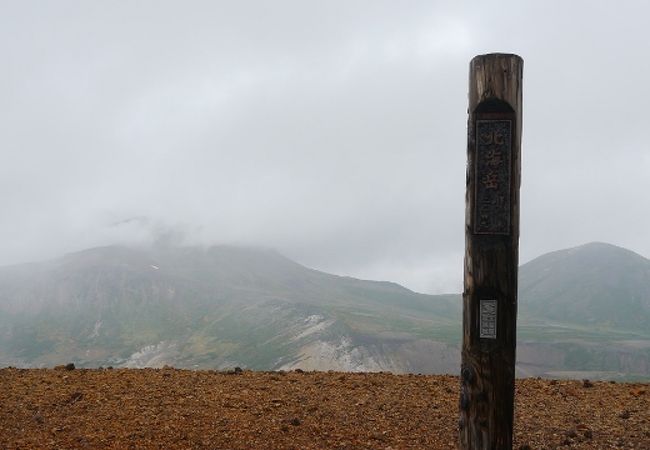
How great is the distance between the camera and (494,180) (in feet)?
31.6

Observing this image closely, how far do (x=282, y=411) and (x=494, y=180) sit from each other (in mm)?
8110

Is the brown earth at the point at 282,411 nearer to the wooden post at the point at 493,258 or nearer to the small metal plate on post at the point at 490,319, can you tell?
the wooden post at the point at 493,258

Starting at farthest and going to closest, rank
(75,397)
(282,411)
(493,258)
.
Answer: (75,397), (282,411), (493,258)

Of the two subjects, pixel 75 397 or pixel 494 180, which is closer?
pixel 494 180

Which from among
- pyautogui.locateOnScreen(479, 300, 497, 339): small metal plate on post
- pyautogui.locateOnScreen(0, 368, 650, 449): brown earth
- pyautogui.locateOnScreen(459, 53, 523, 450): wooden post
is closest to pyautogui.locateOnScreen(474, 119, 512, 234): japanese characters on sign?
pyautogui.locateOnScreen(459, 53, 523, 450): wooden post

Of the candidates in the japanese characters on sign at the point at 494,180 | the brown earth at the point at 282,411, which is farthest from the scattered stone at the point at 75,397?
the japanese characters on sign at the point at 494,180

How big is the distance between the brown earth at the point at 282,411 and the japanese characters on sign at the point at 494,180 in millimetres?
5733

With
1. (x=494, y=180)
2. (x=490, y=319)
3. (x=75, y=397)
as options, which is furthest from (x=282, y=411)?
(x=494, y=180)

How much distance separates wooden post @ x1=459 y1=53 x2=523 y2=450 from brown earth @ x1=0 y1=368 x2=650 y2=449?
13.5 feet

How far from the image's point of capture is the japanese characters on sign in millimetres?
9578

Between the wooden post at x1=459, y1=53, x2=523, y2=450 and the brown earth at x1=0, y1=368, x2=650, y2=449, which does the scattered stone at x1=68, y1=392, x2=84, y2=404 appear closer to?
the brown earth at x1=0, y1=368, x2=650, y2=449

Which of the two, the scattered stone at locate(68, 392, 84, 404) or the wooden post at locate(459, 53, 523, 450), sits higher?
the wooden post at locate(459, 53, 523, 450)

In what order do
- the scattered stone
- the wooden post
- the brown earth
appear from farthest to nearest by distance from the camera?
the scattered stone, the brown earth, the wooden post

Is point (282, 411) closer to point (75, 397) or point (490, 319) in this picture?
point (75, 397)
